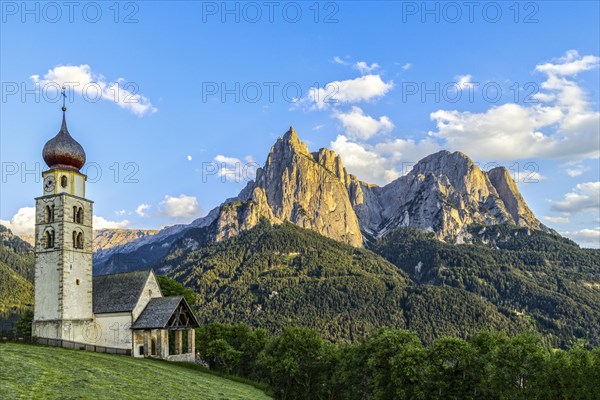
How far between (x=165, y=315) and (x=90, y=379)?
85.5 ft

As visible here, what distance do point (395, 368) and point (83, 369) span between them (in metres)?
28.1

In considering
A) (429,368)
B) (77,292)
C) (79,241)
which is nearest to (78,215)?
(79,241)

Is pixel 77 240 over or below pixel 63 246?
over

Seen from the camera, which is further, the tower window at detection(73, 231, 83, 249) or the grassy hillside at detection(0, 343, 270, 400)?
the tower window at detection(73, 231, 83, 249)

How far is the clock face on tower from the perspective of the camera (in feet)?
223

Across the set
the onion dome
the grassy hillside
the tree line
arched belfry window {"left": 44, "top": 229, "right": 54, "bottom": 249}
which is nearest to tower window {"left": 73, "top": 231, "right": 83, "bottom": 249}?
arched belfry window {"left": 44, "top": 229, "right": 54, "bottom": 249}

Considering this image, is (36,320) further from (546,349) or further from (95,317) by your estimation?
(546,349)

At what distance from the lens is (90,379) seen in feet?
138

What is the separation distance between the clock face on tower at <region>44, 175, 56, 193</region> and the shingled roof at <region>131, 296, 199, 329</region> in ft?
57.8

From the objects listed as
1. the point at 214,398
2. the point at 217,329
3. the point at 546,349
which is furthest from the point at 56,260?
the point at 546,349

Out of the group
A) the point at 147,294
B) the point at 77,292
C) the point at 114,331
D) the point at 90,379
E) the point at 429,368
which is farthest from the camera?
the point at 147,294

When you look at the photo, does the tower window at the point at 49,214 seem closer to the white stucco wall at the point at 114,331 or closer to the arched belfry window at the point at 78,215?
the arched belfry window at the point at 78,215

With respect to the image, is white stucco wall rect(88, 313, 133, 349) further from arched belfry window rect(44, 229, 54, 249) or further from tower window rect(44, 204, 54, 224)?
tower window rect(44, 204, 54, 224)

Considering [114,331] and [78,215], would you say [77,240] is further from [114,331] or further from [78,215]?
[114,331]
